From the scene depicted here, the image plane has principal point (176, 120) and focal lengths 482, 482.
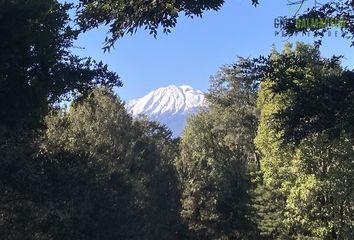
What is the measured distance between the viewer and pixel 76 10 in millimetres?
8188

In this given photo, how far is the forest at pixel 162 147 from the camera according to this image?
35.9 ft

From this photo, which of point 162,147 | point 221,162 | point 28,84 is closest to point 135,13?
point 28,84

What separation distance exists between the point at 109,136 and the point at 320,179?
1793 cm

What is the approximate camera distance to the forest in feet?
35.9

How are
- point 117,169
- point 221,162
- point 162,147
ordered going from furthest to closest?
1. point 162,147
2. point 221,162
3. point 117,169

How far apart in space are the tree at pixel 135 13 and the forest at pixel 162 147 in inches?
0.9

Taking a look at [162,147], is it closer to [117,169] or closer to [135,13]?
[117,169]

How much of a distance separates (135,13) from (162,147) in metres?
49.7

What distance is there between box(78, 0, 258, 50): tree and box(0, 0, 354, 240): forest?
2cm

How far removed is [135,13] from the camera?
7258 mm

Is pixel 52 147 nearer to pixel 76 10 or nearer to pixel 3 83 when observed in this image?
pixel 3 83

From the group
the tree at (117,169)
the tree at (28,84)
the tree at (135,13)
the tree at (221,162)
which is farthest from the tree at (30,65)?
the tree at (221,162)

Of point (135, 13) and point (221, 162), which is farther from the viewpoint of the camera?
point (221, 162)

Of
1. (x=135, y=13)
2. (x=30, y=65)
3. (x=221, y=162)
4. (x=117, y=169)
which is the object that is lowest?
(x=135, y=13)
